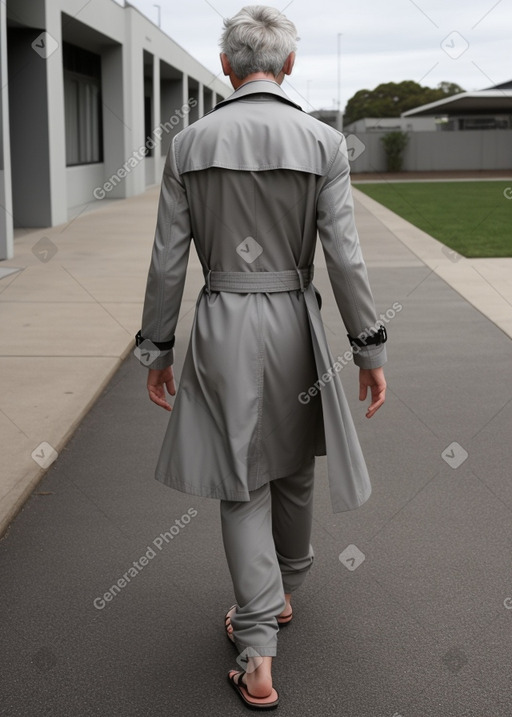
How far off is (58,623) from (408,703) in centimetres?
118

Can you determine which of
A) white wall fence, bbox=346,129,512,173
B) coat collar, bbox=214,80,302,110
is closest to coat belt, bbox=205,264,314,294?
coat collar, bbox=214,80,302,110

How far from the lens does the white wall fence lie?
1897 inches

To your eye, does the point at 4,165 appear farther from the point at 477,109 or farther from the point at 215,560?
the point at 477,109

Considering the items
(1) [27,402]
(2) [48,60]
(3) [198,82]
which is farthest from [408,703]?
(3) [198,82]

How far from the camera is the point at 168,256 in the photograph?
3.01 metres

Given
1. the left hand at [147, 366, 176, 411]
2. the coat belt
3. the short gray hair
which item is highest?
the short gray hair

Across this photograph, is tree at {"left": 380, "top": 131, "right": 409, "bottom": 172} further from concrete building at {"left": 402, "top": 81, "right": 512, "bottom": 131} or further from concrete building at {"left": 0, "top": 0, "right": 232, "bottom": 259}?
concrete building at {"left": 0, "top": 0, "right": 232, "bottom": 259}

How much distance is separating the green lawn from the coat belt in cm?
1162

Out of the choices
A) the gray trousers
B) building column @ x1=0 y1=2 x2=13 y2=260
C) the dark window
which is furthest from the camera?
the dark window

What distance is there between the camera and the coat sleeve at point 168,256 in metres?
2.98

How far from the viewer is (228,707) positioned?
2879 mm

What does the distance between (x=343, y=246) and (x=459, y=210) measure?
2094 centimetres

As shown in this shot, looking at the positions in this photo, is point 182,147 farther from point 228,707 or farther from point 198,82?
point 198,82

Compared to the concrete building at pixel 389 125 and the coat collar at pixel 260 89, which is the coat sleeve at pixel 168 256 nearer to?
the coat collar at pixel 260 89
